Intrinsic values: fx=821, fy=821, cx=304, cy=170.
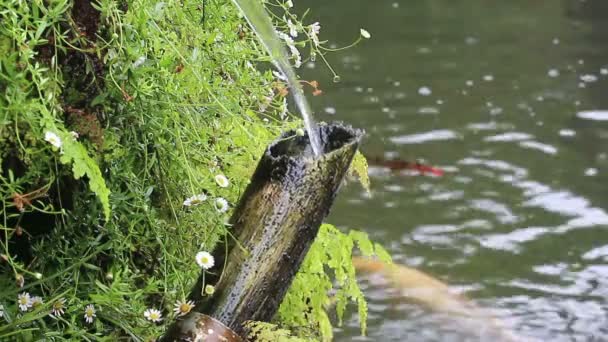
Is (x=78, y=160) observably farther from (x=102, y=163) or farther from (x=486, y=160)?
(x=486, y=160)

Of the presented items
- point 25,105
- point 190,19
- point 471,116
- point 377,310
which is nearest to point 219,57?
point 190,19

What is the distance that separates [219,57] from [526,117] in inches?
262

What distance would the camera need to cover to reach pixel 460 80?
9.61m

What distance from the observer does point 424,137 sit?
7996 millimetres

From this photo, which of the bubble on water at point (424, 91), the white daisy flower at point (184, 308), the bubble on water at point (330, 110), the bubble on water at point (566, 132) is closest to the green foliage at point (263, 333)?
the white daisy flower at point (184, 308)

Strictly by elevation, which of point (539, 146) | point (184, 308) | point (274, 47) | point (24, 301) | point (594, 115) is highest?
point (594, 115)

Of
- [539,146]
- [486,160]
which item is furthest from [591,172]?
[486,160]

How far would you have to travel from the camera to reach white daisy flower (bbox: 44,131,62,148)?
5.00 ft

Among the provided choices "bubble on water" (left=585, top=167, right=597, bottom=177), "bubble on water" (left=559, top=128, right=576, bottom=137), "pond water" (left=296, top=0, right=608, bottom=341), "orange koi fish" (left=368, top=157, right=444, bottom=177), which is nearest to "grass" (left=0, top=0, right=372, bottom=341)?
"pond water" (left=296, top=0, right=608, bottom=341)

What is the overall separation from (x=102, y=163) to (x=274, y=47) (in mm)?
668

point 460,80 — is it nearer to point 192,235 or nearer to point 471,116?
point 471,116

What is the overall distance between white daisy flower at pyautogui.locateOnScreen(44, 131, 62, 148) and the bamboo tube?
44 cm

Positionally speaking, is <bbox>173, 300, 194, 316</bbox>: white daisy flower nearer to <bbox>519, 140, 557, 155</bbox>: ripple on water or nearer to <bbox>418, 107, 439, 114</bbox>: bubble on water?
<bbox>519, 140, 557, 155</bbox>: ripple on water

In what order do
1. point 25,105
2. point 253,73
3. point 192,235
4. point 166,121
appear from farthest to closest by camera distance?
point 253,73 → point 192,235 → point 166,121 → point 25,105
